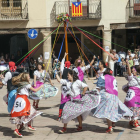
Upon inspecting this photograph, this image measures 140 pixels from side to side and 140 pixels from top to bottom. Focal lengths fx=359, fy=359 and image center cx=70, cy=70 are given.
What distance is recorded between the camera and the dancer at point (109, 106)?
789cm

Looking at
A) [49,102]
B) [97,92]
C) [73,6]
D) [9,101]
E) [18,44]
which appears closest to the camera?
[97,92]

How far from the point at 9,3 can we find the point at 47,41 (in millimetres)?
3469

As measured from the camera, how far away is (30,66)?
2200cm

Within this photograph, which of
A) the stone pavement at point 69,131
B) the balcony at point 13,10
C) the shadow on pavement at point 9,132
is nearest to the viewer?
the stone pavement at point 69,131

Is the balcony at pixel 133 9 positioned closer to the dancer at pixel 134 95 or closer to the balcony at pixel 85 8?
the balcony at pixel 85 8

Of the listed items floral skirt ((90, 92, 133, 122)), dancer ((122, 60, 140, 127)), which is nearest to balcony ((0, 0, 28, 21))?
dancer ((122, 60, 140, 127))

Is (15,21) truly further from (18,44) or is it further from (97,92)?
(97,92)

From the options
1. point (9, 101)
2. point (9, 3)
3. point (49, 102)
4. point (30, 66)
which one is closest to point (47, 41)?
point (30, 66)

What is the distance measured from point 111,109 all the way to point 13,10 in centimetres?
1603

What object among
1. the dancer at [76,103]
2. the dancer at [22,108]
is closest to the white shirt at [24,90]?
the dancer at [22,108]

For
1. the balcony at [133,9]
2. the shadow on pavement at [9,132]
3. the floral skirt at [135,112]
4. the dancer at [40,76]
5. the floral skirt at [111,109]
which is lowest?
the shadow on pavement at [9,132]

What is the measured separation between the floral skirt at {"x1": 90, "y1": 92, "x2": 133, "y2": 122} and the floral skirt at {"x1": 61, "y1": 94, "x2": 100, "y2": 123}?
0.17m

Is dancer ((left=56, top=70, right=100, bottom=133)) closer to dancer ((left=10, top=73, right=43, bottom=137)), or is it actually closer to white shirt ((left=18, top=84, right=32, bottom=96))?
dancer ((left=10, top=73, right=43, bottom=137))

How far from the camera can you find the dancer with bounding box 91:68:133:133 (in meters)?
7.89
